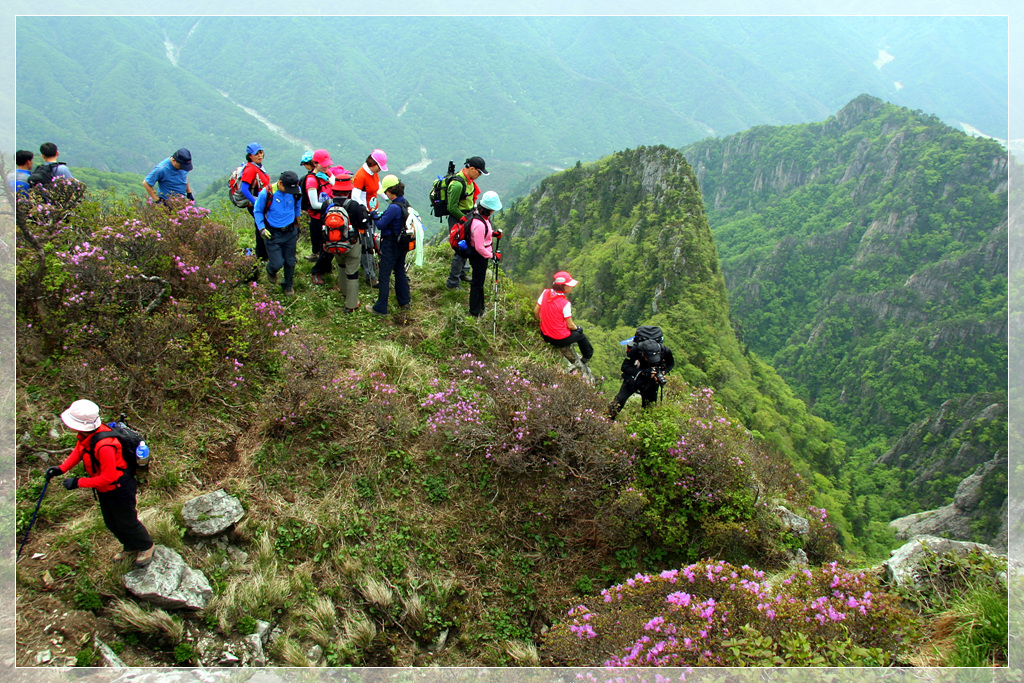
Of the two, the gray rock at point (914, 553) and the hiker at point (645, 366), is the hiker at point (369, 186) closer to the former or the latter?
the hiker at point (645, 366)

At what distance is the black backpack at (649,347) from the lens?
696 cm

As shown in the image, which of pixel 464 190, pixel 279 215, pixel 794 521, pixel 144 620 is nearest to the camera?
pixel 144 620

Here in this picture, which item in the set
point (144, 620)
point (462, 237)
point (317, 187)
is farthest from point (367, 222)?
point (144, 620)

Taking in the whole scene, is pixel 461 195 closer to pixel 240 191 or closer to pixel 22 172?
pixel 240 191

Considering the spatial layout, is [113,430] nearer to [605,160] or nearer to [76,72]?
[605,160]

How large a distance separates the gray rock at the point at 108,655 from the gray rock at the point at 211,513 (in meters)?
1.04

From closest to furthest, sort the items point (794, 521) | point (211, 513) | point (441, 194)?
point (211, 513) → point (794, 521) → point (441, 194)

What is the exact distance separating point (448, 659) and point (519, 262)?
5444cm

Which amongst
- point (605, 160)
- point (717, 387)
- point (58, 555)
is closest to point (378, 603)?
point (58, 555)

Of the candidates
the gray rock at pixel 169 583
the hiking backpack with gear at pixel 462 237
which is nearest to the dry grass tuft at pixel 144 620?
the gray rock at pixel 169 583

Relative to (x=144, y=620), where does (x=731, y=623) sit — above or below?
above

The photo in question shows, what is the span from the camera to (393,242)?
25.2 ft

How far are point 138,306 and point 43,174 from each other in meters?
2.82

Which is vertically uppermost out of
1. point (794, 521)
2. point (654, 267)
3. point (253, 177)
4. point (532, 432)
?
point (654, 267)
